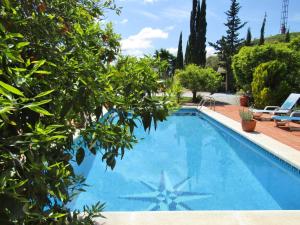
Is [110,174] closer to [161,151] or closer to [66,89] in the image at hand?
[161,151]

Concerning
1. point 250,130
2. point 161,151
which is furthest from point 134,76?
point 250,130

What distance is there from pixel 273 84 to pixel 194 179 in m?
11.6

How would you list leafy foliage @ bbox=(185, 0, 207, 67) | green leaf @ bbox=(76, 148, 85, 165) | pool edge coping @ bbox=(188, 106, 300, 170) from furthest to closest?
leafy foliage @ bbox=(185, 0, 207, 67), pool edge coping @ bbox=(188, 106, 300, 170), green leaf @ bbox=(76, 148, 85, 165)

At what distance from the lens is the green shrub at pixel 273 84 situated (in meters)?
17.2

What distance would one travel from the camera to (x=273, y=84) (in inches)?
696

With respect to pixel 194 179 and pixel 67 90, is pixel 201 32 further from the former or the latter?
pixel 67 90

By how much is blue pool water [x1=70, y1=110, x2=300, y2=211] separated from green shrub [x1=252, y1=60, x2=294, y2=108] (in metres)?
6.27

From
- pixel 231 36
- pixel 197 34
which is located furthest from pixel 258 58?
pixel 231 36

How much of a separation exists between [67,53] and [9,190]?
91 cm

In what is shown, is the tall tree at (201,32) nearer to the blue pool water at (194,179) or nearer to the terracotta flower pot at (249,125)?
the terracotta flower pot at (249,125)

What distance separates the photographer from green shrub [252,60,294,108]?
56.6 feet

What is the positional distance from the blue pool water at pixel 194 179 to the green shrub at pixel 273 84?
6.27 meters

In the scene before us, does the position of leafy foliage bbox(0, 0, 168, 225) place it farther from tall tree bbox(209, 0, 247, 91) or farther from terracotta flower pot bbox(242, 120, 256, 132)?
tall tree bbox(209, 0, 247, 91)

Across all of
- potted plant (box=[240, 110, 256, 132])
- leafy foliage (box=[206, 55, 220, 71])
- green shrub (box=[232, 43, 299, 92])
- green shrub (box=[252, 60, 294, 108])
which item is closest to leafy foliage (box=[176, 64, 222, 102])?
green shrub (box=[232, 43, 299, 92])
